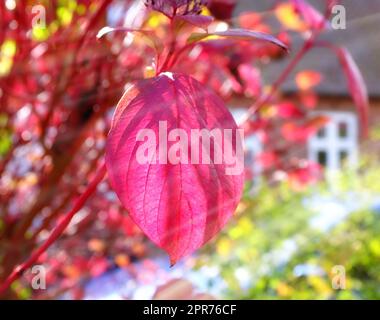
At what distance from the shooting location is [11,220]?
1755 mm

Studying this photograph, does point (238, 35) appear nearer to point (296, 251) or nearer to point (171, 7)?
point (171, 7)

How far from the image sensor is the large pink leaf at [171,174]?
1.49 ft

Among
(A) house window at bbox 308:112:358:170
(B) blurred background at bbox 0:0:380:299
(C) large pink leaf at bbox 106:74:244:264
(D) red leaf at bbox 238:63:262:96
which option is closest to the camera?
(C) large pink leaf at bbox 106:74:244:264

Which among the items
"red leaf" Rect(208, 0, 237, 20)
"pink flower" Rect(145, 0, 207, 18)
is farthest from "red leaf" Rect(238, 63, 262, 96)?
"pink flower" Rect(145, 0, 207, 18)

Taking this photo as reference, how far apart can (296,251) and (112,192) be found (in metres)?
1.04

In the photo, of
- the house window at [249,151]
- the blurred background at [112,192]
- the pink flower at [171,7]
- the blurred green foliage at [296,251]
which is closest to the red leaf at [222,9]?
the blurred background at [112,192]

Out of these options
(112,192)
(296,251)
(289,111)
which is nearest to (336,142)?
(296,251)

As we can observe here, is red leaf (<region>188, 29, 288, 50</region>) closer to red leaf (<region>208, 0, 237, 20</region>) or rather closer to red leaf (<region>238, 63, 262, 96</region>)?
red leaf (<region>208, 0, 237, 20</region>)

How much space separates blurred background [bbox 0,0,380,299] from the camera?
112 centimetres

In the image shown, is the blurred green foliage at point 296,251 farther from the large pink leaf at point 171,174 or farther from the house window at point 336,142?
the house window at point 336,142

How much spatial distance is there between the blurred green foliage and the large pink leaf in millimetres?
1434

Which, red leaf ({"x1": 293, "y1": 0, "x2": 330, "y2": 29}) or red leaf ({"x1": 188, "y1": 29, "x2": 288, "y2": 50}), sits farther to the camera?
red leaf ({"x1": 293, "y1": 0, "x2": 330, "y2": 29})

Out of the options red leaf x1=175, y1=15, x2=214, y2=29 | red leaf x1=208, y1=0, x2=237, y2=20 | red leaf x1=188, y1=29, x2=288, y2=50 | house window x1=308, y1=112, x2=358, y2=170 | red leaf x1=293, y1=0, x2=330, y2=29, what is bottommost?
red leaf x1=188, y1=29, x2=288, y2=50

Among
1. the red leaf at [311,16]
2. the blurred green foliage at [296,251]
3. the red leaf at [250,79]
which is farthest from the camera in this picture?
the blurred green foliage at [296,251]
